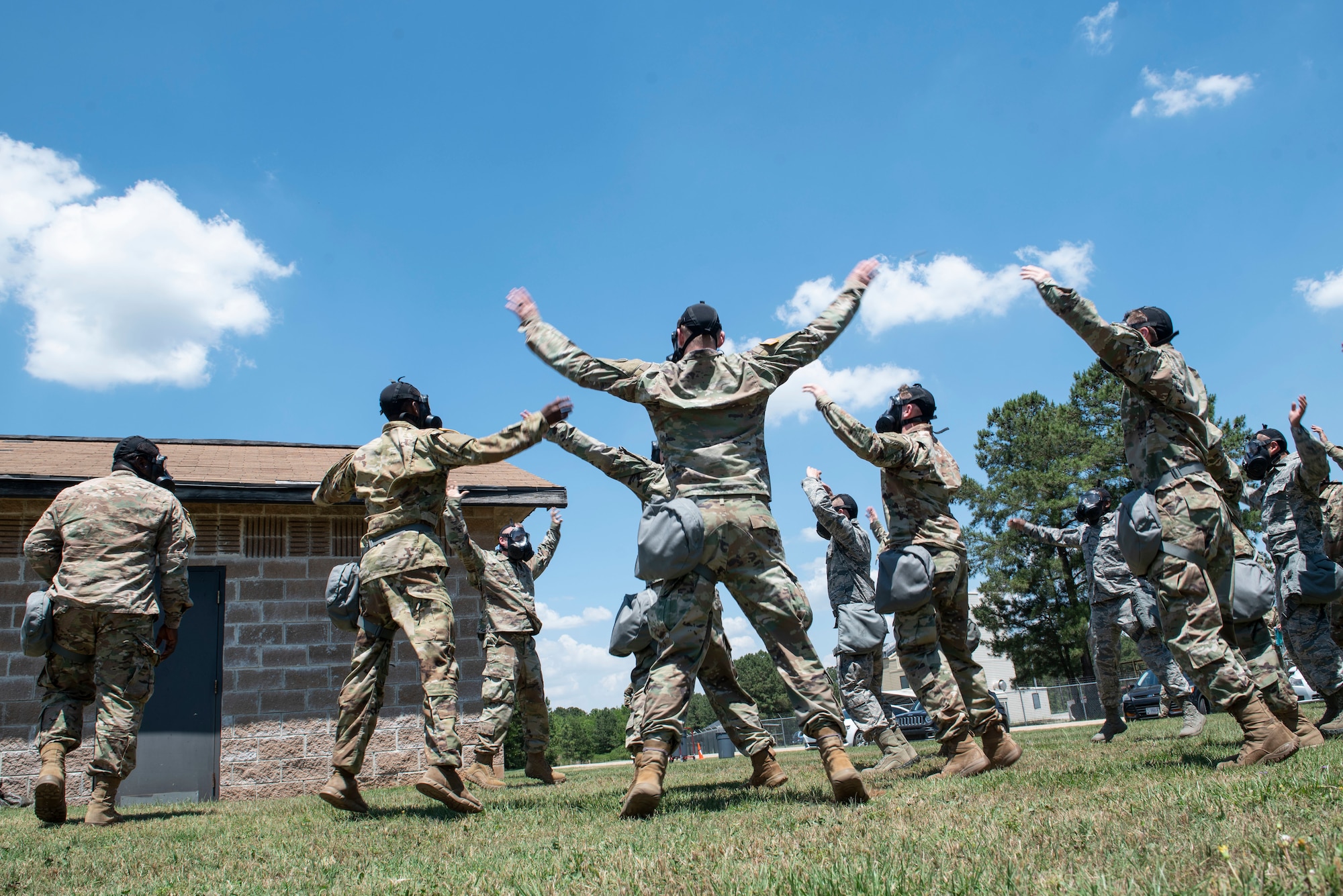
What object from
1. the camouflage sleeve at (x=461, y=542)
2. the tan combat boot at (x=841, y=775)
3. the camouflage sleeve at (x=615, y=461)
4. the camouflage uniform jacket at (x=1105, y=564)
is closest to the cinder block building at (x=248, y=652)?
the camouflage sleeve at (x=461, y=542)

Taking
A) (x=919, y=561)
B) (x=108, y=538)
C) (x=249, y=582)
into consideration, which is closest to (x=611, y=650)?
(x=919, y=561)

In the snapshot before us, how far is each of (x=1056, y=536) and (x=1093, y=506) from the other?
0.80 meters

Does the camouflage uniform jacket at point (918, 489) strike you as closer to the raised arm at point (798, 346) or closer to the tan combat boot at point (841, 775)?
the raised arm at point (798, 346)

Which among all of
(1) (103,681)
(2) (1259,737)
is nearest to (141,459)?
(1) (103,681)

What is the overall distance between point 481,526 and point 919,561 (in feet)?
19.2

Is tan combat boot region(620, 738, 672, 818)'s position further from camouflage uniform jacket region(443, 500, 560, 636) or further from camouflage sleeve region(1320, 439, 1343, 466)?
camouflage sleeve region(1320, 439, 1343, 466)

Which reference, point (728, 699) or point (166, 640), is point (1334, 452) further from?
point (166, 640)

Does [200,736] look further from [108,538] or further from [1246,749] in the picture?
[1246,749]

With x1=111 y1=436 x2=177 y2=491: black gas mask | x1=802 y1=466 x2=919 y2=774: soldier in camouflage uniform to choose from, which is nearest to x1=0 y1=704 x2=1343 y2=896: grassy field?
x1=802 y1=466 x2=919 y2=774: soldier in camouflage uniform

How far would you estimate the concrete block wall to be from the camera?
812cm

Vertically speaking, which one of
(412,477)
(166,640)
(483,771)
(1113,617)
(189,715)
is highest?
(412,477)

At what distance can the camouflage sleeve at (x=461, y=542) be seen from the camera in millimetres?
6559

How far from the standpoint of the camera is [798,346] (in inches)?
170

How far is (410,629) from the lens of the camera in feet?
15.4
